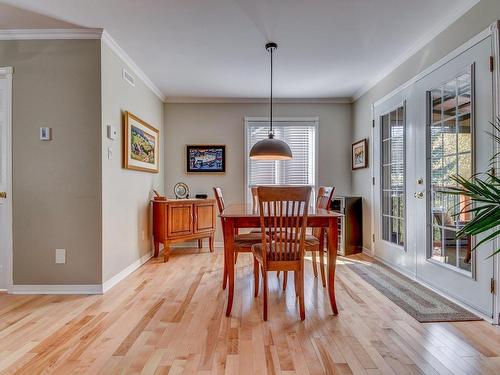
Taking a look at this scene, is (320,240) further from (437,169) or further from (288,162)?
(288,162)

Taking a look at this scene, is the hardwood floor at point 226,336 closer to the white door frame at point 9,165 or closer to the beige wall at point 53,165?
the white door frame at point 9,165

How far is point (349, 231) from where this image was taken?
15.2ft

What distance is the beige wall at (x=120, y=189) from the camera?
121 inches

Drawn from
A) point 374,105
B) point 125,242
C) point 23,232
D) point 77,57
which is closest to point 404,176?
point 374,105

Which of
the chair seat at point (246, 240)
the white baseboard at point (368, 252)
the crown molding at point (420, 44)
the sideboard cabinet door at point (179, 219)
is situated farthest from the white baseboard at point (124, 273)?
the crown molding at point (420, 44)

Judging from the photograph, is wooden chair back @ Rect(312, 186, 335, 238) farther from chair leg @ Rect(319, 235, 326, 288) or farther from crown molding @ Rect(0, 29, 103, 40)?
crown molding @ Rect(0, 29, 103, 40)

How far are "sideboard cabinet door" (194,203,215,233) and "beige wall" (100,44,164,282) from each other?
2.16 feet

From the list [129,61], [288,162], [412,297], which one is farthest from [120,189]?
[412,297]

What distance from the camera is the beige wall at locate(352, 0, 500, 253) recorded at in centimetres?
240

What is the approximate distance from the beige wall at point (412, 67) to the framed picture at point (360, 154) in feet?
0.31

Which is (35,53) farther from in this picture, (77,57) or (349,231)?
(349,231)

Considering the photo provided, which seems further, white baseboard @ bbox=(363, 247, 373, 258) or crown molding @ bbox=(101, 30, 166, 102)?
white baseboard @ bbox=(363, 247, 373, 258)

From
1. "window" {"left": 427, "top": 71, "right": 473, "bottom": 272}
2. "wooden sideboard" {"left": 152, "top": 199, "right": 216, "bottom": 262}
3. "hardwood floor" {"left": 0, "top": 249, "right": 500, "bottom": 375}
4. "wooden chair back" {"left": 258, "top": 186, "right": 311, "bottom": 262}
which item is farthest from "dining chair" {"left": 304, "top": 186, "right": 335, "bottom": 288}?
"wooden sideboard" {"left": 152, "top": 199, "right": 216, "bottom": 262}

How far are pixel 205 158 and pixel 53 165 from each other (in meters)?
2.54
